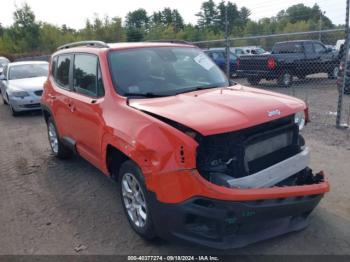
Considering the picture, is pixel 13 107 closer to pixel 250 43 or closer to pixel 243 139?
pixel 243 139

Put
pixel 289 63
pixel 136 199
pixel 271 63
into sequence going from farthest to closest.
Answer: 1. pixel 289 63
2. pixel 271 63
3. pixel 136 199

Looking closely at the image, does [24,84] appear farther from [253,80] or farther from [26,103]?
[253,80]

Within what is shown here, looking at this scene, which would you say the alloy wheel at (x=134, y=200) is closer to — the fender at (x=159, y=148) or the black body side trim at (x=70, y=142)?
the fender at (x=159, y=148)

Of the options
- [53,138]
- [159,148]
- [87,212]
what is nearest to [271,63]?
[53,138]

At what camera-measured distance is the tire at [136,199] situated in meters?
3.35

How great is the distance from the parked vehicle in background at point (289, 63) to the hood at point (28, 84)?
24.2ft

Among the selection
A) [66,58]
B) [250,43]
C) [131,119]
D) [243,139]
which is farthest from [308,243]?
[250,43]

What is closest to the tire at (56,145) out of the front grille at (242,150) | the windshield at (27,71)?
the front grille at (242,150)

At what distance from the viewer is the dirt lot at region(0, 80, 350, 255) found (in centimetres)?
354

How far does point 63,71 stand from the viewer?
18.5ft

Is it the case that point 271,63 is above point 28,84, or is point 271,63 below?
above

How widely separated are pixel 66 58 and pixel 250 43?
99.6 feet

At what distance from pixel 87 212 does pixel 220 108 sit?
6.95ft

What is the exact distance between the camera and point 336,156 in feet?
18.8
